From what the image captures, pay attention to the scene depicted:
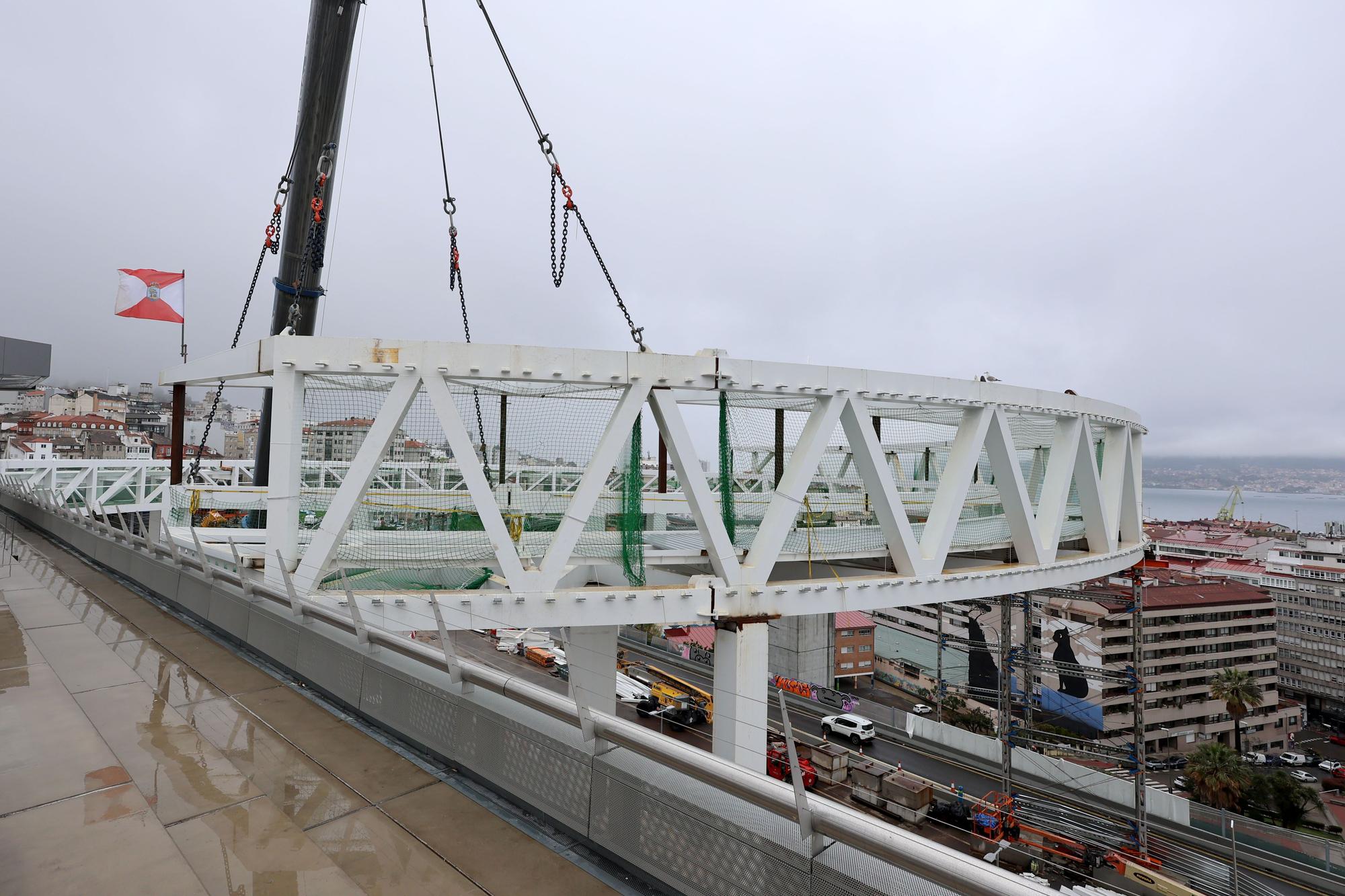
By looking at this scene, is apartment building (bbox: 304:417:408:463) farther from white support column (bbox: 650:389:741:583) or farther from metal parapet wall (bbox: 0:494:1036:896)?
metal parapet wall (bbox: 0:494:1036:896)

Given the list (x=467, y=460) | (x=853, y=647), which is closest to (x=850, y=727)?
(x=467, y=460)

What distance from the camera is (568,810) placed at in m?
3.17

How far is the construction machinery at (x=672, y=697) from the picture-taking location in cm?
2739

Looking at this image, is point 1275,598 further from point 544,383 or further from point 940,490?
point 544,383

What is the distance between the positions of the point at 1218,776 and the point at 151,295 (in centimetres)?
4804

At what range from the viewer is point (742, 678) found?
9.61 m

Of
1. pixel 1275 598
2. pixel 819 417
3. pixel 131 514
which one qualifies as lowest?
pixel 1275 598

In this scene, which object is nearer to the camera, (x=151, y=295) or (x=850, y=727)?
(x=151, y=295)

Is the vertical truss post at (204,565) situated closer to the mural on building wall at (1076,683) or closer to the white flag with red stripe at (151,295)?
the white flag with red stripe at (151,295)

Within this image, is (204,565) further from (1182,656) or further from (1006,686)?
(1182,656)

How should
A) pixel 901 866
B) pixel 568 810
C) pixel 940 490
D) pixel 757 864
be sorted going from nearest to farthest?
1. pixel 901 866
2. pixel 757 864
3. pixel 568 810
4. pixel 940 490

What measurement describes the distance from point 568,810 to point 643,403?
632cm

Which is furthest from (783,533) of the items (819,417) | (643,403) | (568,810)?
(568,810)

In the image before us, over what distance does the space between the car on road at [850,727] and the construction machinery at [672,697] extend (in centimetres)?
492
